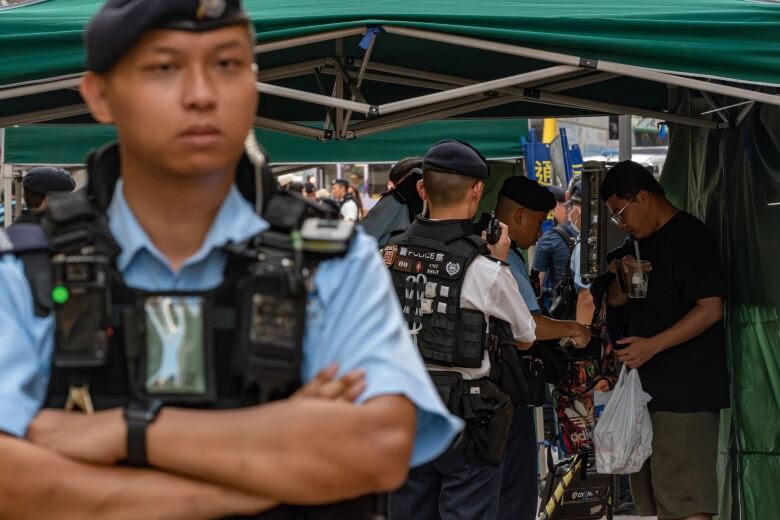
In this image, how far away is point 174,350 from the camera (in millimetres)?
2045

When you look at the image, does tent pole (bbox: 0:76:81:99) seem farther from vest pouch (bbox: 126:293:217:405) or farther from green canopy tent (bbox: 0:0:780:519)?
vest pouch (bbox: 126:293:217:405)

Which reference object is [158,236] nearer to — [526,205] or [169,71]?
[169,71]

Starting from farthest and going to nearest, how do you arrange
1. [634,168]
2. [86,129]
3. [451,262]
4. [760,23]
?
[86,129]
[634,168]
[451,262]
[760,23]

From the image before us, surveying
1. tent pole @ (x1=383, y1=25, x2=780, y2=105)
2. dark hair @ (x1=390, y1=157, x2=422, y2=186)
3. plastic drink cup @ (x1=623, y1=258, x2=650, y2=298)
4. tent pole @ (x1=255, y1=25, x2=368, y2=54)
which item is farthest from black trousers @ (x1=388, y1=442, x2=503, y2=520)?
dark hair @ (x1=390, y1=157, x2=422, y2=186)

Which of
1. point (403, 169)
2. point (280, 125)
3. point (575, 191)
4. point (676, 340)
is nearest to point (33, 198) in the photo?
point (280, 125)

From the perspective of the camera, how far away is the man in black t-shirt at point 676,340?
249 inches

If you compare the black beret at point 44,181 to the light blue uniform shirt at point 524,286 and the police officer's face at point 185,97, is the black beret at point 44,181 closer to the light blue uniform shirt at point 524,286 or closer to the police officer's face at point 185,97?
the light blue uniform shirt at point 524,286

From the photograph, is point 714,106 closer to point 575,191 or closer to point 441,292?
point 441,292

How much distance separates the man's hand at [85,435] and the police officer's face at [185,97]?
0.42 metres

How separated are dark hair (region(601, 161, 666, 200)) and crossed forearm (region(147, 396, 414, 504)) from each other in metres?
4.72

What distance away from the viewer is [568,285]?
7.38m

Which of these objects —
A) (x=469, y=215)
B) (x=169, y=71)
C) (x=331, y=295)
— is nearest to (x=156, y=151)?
(x=169, y=71)

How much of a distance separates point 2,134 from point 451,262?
7157 millimetres

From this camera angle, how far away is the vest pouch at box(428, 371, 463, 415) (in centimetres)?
548
